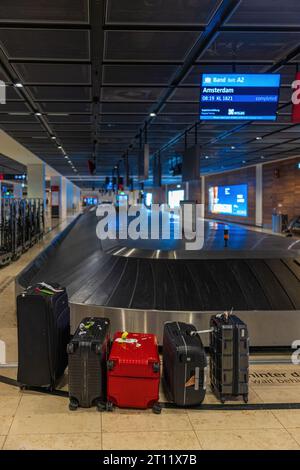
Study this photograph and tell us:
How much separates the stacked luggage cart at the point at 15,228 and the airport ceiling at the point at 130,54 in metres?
3.01

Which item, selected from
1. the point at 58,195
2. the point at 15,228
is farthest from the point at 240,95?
the point at 58,195

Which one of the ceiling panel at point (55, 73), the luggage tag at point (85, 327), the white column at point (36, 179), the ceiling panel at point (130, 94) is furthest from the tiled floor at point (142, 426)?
the white column at point (36, 179)

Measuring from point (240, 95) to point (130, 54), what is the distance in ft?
6.19

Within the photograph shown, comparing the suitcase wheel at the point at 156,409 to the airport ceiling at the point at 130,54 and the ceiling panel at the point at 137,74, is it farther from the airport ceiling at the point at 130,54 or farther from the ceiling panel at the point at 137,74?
the ceiling panel at the point at 137,74

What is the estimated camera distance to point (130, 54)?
6.15m

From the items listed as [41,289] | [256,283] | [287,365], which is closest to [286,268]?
[256,283]

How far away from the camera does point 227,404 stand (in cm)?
396

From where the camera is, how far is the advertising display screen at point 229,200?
2784 cm

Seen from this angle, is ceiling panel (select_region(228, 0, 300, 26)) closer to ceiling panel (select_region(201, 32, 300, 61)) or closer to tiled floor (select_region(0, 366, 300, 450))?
ceiling panel (select_region(201, 32, 300, 61))

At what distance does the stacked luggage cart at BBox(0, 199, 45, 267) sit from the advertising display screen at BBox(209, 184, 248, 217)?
1510 cm

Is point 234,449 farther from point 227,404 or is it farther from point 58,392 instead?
point 58,392

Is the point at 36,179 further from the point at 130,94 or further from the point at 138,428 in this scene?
the point at 138,428

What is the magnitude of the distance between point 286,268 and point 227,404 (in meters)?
2.90

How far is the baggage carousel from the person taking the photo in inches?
218
